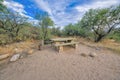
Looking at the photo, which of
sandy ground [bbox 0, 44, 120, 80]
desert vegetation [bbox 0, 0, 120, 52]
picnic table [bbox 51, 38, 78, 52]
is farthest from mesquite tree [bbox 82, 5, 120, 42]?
sandy ground [bbox 0, 44, 120, 80]

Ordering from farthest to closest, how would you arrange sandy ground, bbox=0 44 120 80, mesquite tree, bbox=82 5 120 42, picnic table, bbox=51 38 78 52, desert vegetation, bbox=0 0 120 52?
1. mesquite tree, bbox=82 5 120 42
2. desert vegetation, bbox=0 0 120 52
3. picnic table, bbox=51 38 78 52
4. sandy ground, bbox=0 44 120 80

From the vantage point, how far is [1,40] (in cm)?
592

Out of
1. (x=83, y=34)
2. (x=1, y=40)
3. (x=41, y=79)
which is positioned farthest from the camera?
(x=83, y=34)

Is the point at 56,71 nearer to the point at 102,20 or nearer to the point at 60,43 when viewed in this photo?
the point at 60,43

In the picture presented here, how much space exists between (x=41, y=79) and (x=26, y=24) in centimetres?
584

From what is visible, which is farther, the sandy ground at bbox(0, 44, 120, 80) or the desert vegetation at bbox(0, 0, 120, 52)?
the desert vegetation at bbox(0, 0, 120, 52)

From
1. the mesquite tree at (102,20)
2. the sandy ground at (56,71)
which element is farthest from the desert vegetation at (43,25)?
the sandy ground at (56,71)

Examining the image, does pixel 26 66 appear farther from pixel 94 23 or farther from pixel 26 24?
pixel 94 23

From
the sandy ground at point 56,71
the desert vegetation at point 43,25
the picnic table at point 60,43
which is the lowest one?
the sandy ground at point 56,71

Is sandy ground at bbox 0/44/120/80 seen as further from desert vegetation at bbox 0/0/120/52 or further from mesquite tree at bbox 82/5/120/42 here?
mesquite tree at bbox 82/5/120/42

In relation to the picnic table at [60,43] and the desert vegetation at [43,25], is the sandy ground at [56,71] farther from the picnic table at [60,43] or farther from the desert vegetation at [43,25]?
the desert vegetation at [43,25]

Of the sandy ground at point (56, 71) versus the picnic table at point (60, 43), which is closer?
the sandy ground at point (56, 71)

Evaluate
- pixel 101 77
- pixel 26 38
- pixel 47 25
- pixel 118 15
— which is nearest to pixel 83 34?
pixel 118 15

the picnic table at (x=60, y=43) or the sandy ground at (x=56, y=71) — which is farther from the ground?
the picnic table at (x=60, y=43)
